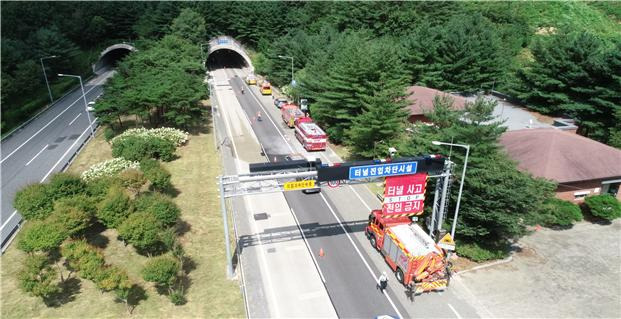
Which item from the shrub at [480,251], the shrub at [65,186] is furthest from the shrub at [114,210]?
the shrub at [480,251]

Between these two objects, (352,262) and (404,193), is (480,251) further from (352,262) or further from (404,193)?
(352,262)

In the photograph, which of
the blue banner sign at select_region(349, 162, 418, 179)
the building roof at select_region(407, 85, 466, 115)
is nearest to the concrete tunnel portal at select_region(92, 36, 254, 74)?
the building roof at select_region(407, 85, 466, 115)

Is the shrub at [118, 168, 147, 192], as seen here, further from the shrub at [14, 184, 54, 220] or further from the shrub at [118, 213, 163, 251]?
the shrub at [118, 213, 163, 251]

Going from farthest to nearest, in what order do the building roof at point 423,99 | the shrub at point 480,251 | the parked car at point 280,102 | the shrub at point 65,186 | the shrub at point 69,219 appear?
the parked car at point 280,102 < the building roof at point 423,99 < the shrub at point 65,186 < the shrub at point 480,251 < the shrub at point 69,219

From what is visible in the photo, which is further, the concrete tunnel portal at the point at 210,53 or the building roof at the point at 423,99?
the concrete tunnel portal at the point at 210,53

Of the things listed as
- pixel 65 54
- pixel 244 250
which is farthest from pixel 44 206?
pixel 65 54

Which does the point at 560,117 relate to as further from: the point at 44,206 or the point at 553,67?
the point at 44,206

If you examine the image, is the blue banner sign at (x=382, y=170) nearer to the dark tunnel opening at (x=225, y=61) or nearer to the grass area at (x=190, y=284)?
the grass area at (x=190, y=284)
